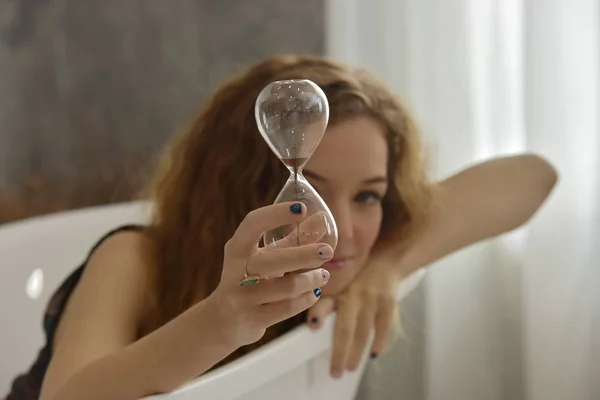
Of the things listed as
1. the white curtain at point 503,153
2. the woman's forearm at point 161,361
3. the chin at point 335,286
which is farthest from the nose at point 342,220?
the white curtain at point 503,153

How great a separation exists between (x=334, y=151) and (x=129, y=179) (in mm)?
1172

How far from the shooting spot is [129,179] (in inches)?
79.4

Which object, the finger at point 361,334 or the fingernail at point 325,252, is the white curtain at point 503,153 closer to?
the finger at point 361,334

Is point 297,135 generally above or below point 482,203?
above

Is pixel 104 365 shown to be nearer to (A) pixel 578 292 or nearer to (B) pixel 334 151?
(B) pixel 334 151

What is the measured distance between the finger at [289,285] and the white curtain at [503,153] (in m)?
0.82

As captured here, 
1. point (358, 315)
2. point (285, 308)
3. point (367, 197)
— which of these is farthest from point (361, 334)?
point (285, 308)

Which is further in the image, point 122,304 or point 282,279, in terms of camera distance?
point 122,304

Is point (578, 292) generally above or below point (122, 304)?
below

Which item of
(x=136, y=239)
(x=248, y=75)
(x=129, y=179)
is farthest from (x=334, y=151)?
(x=129, y=179)

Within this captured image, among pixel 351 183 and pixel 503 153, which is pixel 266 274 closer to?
pixel 351 183

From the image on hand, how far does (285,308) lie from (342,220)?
11.6 inches

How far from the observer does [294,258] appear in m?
0.58

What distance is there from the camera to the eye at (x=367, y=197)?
3.25ft
